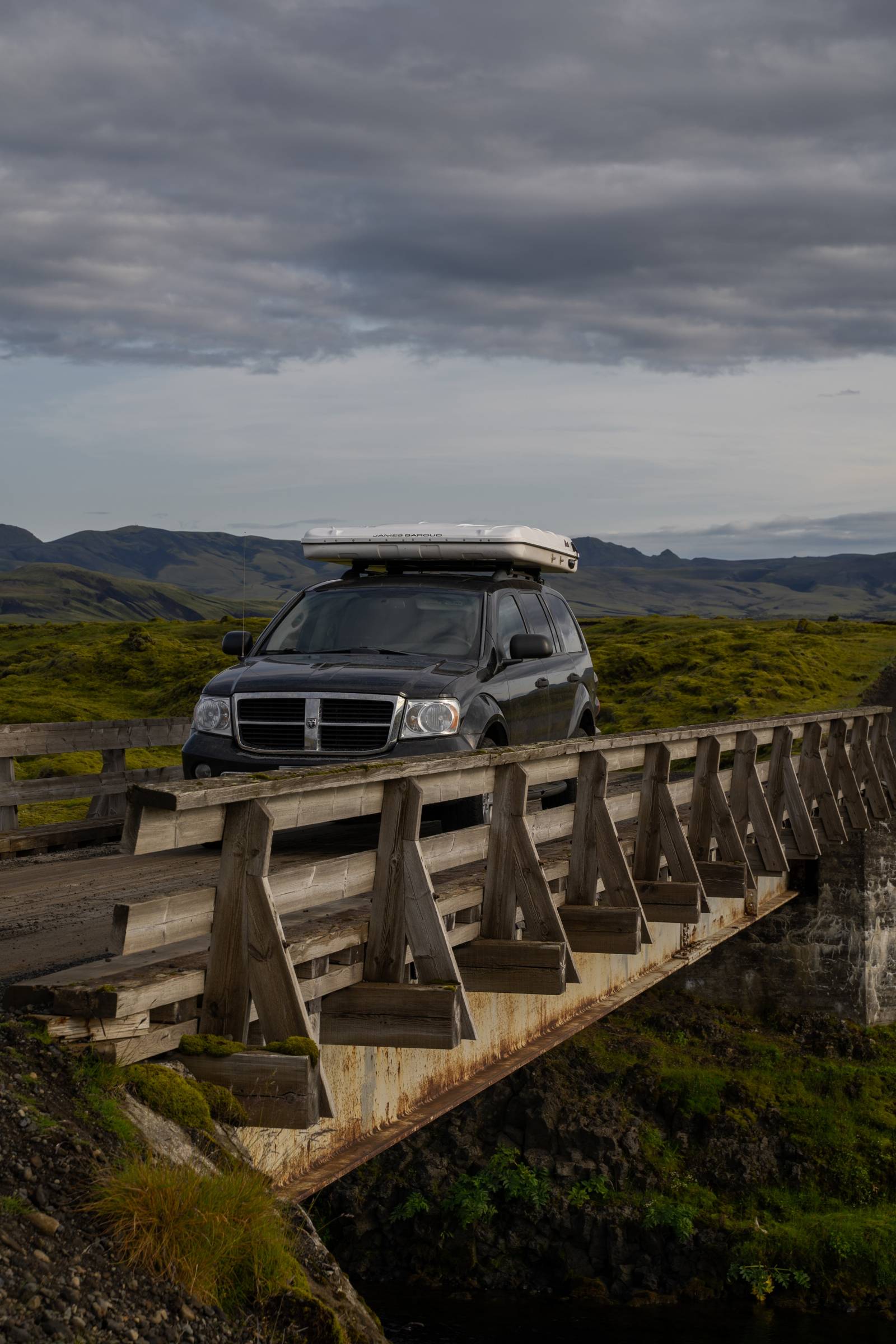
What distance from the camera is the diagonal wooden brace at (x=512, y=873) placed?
7738 mm

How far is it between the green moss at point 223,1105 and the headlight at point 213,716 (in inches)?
214

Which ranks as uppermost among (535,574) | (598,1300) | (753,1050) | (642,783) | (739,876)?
(535,574)

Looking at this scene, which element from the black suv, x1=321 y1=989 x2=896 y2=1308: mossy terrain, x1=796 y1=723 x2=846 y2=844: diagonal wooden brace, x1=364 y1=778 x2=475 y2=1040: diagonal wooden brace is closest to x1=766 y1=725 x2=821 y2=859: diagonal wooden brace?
x1=796 y1=723 x2=846 y2=844: diagonal wooden brace

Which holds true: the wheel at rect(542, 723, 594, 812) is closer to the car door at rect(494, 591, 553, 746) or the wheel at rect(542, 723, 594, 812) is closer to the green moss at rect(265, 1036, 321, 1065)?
the car door at rect(494, 591, 553, 746)

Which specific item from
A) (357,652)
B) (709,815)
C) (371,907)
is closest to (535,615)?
(357,652)

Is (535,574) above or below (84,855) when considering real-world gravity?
above

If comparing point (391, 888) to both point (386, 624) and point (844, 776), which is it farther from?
point (844, 776)

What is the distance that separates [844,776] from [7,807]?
1184 cm

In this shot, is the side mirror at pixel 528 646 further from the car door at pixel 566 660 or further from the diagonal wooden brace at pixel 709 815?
the diagonal wooden brace at pixel 709 815

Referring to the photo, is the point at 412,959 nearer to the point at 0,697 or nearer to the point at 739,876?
the point at 739,876

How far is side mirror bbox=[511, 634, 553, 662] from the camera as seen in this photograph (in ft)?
35.4

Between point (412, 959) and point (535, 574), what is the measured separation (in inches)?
281

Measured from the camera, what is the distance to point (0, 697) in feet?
133

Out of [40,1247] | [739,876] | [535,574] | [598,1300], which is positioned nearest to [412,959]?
[40,1247]
